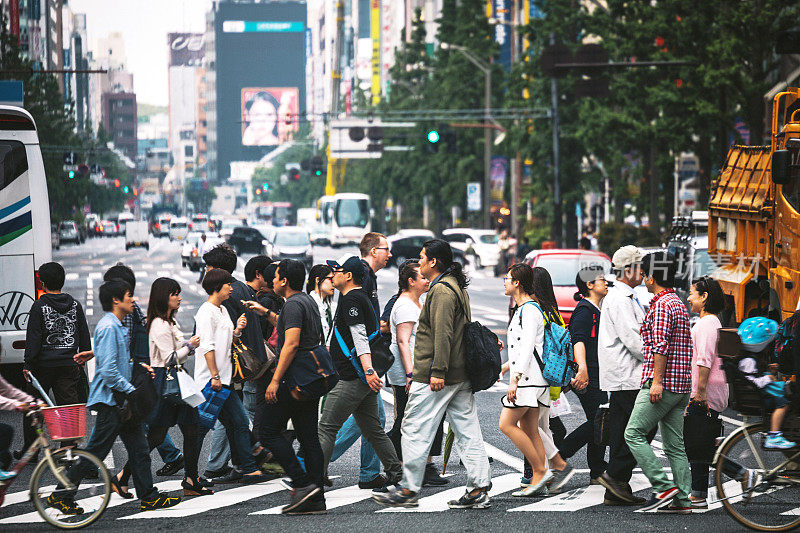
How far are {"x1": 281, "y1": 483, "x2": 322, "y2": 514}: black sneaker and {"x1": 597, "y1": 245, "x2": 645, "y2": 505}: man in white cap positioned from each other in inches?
80.4

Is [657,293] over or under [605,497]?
over

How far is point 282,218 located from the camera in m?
146

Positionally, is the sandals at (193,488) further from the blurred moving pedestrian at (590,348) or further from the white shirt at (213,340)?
the blurred moving pedestrian at (590,348)

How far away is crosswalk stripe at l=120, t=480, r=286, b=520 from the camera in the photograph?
845cm

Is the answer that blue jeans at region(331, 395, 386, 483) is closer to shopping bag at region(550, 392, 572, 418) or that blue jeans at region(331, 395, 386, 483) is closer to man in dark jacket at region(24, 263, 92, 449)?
shopping bag at region(550, 392, 572, 418)

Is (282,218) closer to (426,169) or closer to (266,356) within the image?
(426,169)

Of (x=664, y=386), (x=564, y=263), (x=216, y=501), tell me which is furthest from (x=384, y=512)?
(x=564, y=263)

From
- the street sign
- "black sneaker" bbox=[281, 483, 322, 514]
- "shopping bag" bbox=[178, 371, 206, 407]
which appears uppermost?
the street sign

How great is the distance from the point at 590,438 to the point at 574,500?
Answer: 0.64 metres

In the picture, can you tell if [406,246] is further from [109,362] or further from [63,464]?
[63,464]

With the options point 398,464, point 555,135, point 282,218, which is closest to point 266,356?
point 398,464

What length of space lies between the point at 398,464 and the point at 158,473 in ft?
7.04

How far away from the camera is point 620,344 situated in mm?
8586

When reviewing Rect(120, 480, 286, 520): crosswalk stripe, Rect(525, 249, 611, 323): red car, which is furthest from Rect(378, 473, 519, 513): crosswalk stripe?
Rect(525, 249, 611, 323): red car
